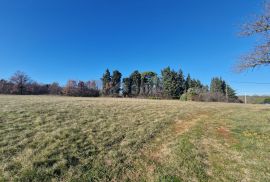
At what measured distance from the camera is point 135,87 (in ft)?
249

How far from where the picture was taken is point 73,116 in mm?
9414

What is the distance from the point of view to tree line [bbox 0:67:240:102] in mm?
51688

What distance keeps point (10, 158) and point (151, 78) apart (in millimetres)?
72988

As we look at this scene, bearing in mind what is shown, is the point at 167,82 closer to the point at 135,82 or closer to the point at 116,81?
the point at 135,82

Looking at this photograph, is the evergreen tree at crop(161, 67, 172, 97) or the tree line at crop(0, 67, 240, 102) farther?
the evergreen tree at crop(161, 67, 172, 97)

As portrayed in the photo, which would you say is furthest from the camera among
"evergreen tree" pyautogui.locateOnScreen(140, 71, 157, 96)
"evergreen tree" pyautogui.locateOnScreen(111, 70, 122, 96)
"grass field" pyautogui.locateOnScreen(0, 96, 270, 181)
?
"evergreen tree" pyautogui.locateOnScreen(140, 71, 157, 96)

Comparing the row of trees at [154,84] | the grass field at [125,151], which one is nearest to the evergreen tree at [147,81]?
the row of trees at [154,84]

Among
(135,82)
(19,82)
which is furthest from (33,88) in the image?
(135,82)

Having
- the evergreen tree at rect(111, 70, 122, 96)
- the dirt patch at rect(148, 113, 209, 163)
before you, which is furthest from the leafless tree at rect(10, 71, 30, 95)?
the dirt patch at rect(148, 113, 209, 163)

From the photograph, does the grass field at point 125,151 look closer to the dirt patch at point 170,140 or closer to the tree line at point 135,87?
the dirt patch at point 170,140

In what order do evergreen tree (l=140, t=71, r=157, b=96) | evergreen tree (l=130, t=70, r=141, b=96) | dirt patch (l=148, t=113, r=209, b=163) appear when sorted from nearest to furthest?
dirt patch (l=148, t=113, r=209, b=163)
evergreen tree (l=130, t=70, r=141, b=96)
evergreen tree (l=140, t=71, r=157, b=96)

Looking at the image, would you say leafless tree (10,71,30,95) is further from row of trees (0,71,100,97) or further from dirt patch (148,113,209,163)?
dirt patch (148,113,209,163)

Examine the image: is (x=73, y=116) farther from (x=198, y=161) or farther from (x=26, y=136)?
(x=198, y=161)

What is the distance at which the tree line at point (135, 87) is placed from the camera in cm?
5169
